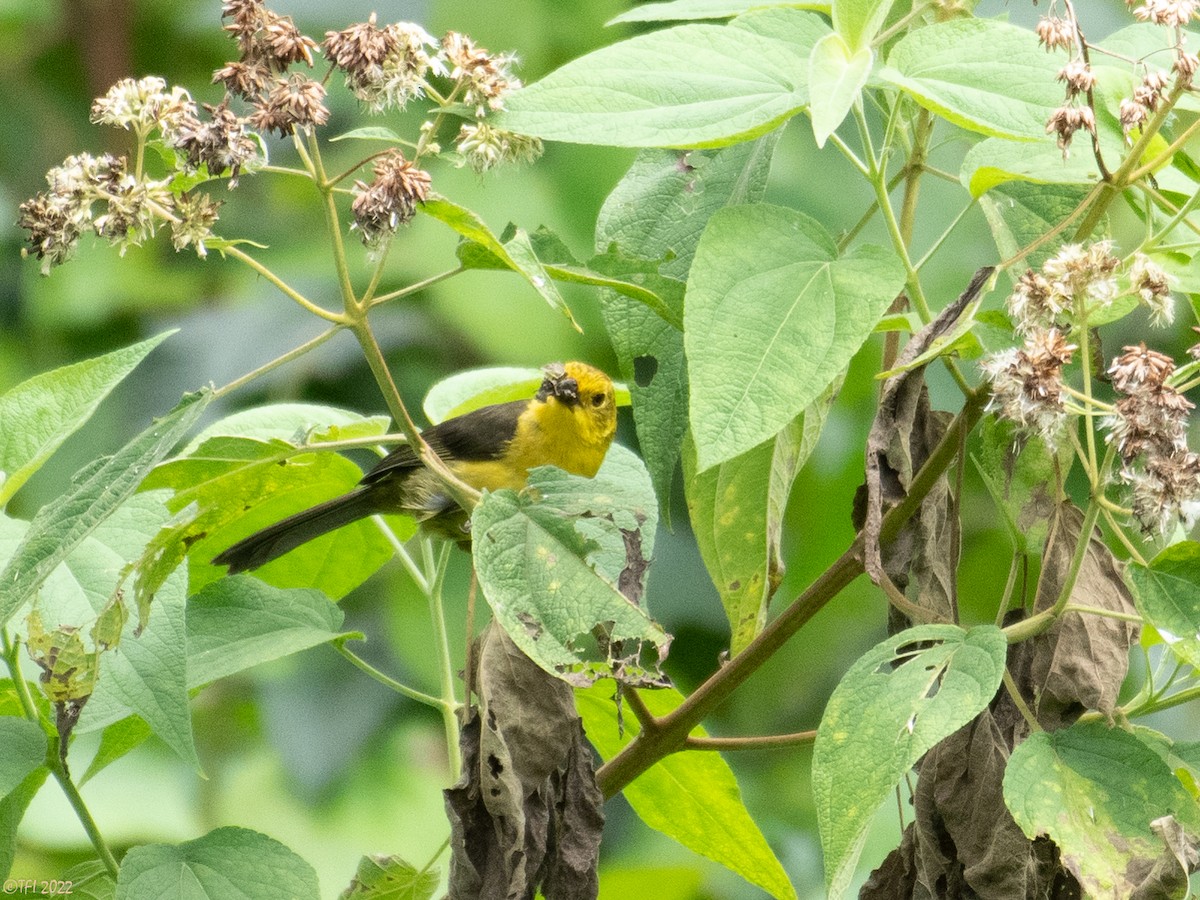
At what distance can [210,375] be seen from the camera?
144 inches

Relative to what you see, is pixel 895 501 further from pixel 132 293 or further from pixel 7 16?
pixel 7 16

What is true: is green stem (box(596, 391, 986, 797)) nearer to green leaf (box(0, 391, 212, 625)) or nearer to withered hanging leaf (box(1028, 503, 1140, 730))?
withered hanging leaf (box(1028, 503, 1140, 730))

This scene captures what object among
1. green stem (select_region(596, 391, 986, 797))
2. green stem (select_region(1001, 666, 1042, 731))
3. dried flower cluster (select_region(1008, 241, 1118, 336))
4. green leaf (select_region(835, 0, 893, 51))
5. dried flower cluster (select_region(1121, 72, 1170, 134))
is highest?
green leaf (select_region(835, 0, 893, 51))

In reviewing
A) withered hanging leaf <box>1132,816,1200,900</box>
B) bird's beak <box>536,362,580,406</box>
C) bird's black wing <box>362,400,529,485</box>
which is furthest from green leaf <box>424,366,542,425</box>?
withered hanging leaf <box>1132,816,1200,900</box>

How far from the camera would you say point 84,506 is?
132cm

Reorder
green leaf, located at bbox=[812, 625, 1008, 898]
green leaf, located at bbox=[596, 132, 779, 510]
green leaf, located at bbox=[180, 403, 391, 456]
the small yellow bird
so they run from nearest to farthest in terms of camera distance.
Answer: green leaf, located at bbox=[812, 625, 1008, 898] → green leaf, located at bbox=[596, 132, 779, 510] → green leaf, located at bbox=[180, 403, 391, 456] → the small yellow bird

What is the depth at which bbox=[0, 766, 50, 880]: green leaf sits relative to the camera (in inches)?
62.1

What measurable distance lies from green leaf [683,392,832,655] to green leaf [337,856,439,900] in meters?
0.53

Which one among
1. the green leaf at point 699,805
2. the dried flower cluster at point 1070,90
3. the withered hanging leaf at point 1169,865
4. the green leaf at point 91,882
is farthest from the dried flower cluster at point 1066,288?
the green leaf at point 91,882

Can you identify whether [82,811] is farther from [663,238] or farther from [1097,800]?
[1097,800]

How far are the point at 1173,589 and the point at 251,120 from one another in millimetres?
994

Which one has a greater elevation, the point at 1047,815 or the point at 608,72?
the point at 608,72

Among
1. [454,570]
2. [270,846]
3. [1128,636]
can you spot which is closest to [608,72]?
[1128,636]

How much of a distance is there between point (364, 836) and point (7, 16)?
2974 millimetres
